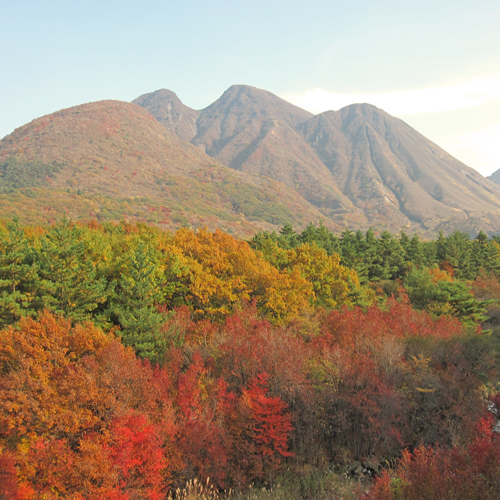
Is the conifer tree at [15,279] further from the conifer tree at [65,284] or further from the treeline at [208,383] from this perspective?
the conifer tree at [65,284]

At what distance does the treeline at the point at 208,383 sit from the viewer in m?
17.0

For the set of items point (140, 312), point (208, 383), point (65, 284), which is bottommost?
point (208, 383)

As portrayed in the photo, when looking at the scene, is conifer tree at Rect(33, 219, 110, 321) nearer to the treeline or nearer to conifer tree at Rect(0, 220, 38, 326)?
the treeline

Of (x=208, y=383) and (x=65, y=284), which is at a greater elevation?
(x=65, y=284)

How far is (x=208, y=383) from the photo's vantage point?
75.6ft

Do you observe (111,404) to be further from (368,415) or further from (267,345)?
(368,415)

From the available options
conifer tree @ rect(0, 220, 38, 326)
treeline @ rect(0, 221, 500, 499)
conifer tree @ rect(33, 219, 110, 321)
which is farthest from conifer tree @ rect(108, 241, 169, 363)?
conifer tree @ rect(0, 220, 38, 326)

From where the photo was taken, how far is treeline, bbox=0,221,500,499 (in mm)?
16953

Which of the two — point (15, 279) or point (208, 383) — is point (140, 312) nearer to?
point (208, 383)

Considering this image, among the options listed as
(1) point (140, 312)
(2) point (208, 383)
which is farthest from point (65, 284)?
(2) point (208, 383)

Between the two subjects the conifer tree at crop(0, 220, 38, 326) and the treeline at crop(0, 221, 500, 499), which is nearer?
the treeline at crop(0, 221, 500, 499)

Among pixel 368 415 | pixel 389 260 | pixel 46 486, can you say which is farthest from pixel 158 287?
pixel 389 260

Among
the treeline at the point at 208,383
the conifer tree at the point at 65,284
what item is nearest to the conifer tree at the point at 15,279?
the treeline at the point at 208,383

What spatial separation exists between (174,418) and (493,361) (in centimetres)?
2424
